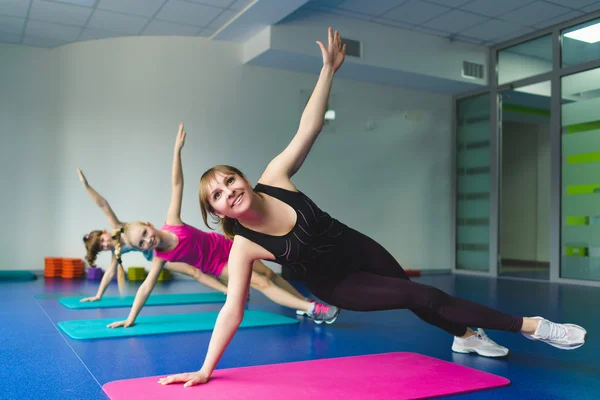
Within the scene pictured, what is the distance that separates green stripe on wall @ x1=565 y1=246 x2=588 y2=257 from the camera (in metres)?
6.09

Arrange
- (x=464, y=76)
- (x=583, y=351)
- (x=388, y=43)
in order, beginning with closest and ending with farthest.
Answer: (x=583, y=351) < (x=388, y=43) < (x=464, y=76)

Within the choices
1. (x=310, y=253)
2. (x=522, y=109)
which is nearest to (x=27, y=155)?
(x=310, y=253)

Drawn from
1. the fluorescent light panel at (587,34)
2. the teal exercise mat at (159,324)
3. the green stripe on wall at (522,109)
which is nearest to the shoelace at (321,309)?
the teal exercise mat at (159,324)

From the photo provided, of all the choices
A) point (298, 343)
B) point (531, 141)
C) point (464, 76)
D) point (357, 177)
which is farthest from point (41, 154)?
point (531, 141)

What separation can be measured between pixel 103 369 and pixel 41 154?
4764 millimetres

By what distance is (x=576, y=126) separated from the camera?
621 centimetres

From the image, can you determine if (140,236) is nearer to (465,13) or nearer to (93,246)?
(93,246)

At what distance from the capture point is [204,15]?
583cm

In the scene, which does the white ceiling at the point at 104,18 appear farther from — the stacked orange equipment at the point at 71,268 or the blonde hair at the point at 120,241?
the blonde hair at the point at 120,241

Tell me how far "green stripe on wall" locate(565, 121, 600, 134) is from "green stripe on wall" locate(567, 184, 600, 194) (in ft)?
1.98

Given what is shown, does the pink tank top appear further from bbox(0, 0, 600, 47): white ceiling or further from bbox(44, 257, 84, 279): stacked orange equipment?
bbox(44, 257, 84, 279): stacked orange equipment

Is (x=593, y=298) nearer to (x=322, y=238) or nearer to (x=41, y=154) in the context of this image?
(x=322, y=238)

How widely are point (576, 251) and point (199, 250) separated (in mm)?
4484

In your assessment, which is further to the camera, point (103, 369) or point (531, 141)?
point (531, 141)
